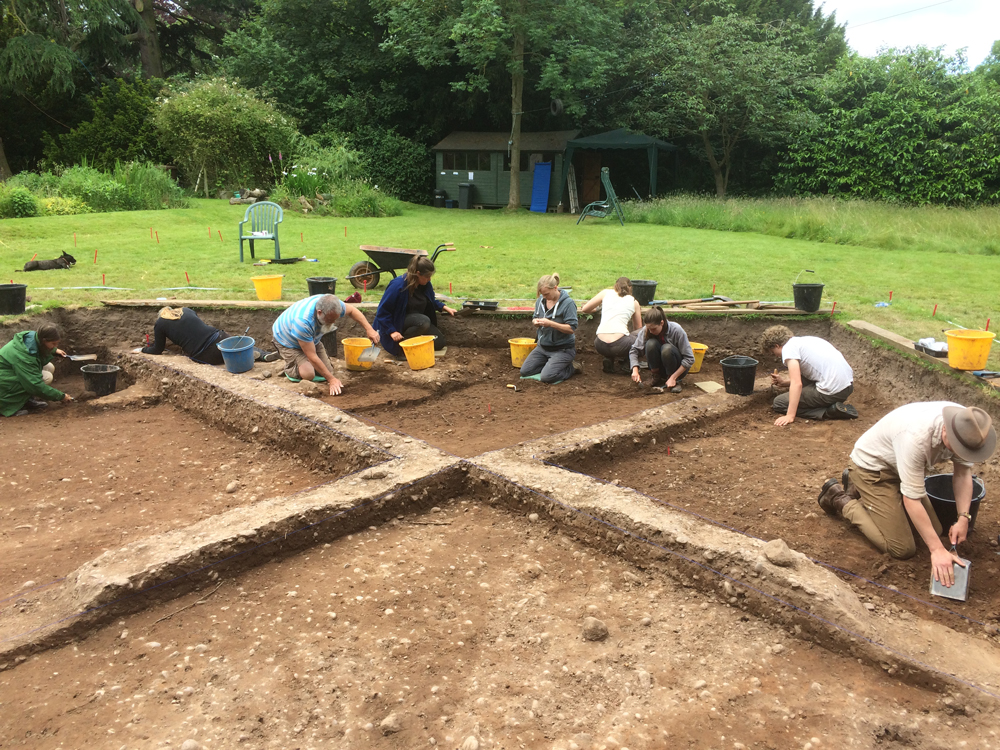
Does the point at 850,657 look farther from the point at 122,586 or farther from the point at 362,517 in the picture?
the point at 122,586

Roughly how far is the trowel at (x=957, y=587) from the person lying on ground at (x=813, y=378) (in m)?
2.33

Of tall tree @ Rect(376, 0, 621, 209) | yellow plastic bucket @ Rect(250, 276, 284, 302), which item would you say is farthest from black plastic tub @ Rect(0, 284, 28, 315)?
tall tree @ Rect(376, 0, 621, 209)

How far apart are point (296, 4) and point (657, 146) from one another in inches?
531

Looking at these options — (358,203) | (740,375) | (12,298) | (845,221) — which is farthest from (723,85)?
(12,298)

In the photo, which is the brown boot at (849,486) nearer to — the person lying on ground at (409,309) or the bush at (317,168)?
the person lying on ground at (409,309)

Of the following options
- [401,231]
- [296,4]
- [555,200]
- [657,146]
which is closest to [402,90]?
[296,4]

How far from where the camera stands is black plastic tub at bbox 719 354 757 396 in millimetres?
6344

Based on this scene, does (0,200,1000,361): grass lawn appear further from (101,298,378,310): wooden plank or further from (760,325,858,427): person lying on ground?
(760,325,858,427): person lying on ground

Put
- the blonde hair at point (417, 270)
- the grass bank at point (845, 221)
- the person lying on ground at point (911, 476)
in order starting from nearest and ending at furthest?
the person lying on ground at point (911, 476)
the blonde hair at point (417, 270)
the grass bank at point (845, 221)

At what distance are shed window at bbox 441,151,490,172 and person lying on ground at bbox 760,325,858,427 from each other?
62.3 feet

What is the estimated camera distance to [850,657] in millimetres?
3186

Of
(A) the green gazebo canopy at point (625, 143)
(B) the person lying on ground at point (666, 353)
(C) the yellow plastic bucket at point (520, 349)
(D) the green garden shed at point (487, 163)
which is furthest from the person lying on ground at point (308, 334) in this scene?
(D) the green garden shed at point (487, 163)

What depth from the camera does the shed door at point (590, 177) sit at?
23344 mm

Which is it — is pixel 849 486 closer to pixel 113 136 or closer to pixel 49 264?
pixel 49 264
